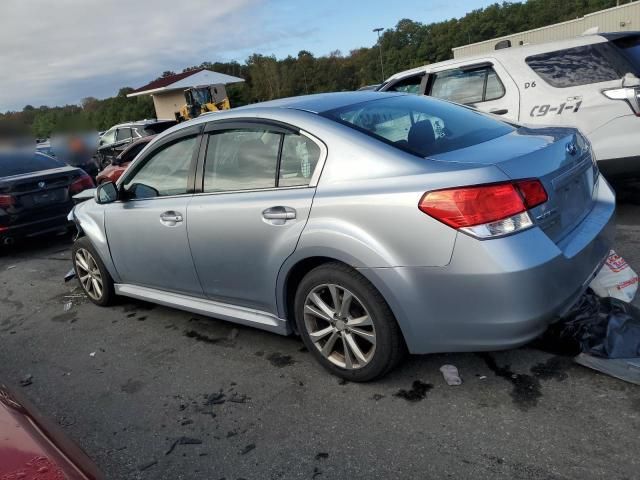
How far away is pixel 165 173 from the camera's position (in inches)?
162

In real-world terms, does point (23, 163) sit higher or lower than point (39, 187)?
higher

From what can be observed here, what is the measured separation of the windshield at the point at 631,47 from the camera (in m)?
5.14

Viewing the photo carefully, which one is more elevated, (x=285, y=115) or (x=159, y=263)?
(x=285, y=115)

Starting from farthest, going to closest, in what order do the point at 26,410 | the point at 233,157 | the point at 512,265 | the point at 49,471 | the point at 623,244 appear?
1. the point at 623,244
2. the point at 233,157
3. the point at 512,265
4. the point at 26,410
5. the point at 49,471

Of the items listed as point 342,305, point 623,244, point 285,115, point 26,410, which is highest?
point 285,115

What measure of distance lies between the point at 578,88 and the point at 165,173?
3.95 meters

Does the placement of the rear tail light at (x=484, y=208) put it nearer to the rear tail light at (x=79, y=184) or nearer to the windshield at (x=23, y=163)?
the rear tail light at (x=79, y=184)

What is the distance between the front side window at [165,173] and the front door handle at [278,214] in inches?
35.8

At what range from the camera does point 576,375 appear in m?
2.93

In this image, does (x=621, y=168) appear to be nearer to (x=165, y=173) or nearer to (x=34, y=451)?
(x=165, y=173)

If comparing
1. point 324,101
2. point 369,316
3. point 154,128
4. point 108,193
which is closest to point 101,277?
point 108,193

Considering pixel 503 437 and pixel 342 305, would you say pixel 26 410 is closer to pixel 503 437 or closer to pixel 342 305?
pixel 342 305

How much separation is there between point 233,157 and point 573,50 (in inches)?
150

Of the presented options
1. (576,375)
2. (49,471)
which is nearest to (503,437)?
(576,375)
